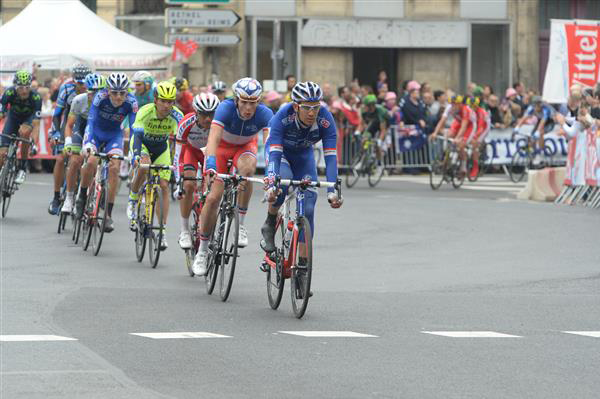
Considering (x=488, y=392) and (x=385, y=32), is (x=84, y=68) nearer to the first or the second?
(x=488, y=392)

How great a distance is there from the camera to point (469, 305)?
11.9 m

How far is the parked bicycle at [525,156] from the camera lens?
30.2 metres

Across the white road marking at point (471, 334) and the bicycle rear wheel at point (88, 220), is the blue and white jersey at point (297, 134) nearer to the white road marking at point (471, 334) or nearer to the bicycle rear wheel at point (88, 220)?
the white road marking at point (471, 334)

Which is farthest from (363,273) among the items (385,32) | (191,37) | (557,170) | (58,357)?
(385,32)

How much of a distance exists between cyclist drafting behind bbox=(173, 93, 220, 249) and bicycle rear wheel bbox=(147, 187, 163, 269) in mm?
439

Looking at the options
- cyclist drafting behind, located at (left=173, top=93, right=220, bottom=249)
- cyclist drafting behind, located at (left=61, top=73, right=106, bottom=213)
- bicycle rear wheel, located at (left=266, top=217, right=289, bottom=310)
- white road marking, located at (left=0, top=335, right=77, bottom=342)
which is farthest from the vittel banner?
white road marking, located at (left=0, top=335, right=77, bottom=342)

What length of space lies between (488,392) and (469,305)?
395 cm

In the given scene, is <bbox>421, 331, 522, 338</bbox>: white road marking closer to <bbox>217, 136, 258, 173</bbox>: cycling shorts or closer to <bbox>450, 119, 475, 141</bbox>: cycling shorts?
<bbox>217, 136, 258, 173</bbox>: cycling shorts

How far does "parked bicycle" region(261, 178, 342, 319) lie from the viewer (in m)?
11.0

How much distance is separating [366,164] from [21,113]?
361 inches

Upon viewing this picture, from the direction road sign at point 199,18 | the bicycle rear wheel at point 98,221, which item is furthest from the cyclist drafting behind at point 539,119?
the bicycle rear wheel at point 98,221

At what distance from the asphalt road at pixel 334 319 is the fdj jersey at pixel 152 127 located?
1.23 m

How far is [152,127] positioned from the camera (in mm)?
14914

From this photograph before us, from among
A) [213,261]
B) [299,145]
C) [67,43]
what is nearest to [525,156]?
[67,43]
